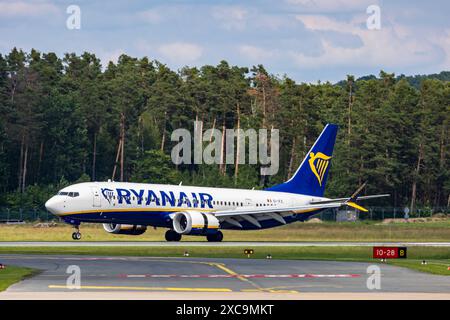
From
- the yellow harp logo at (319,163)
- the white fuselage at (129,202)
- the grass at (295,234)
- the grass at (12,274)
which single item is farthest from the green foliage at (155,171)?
the grass at (12,274)

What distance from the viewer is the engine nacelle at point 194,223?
6962 centimetres

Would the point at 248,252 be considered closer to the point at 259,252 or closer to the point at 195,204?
the point at 259,252

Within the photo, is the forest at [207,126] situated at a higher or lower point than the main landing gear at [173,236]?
higher

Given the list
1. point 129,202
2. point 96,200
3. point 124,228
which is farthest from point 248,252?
point 124,228

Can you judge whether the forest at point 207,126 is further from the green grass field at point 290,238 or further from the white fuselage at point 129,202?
the white fuselage at point 129,202

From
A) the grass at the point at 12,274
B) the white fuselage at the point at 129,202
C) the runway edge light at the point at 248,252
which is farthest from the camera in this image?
the white fuselage at the point at 129,202

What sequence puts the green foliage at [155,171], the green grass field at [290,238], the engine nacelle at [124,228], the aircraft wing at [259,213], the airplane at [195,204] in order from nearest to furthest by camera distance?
the green grass field at [290,238]
the airplane at [195,204]
the engine nacelle at [124,228]
the aircraft wing at [259,213]
the green foliage at [155,171]

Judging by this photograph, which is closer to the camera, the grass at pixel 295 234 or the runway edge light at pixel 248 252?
the runway edge light at pixel 248 252

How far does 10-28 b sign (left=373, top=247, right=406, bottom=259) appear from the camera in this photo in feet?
168

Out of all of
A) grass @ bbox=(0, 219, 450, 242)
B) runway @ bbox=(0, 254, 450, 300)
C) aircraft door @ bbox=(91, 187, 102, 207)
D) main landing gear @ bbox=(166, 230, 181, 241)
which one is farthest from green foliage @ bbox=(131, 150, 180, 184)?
runway @ bbox=(0, 254, 450, 300)

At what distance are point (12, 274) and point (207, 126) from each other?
376 ft

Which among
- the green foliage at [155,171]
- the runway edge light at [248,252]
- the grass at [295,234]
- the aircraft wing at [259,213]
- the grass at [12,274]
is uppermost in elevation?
the green foliage at [155,171]

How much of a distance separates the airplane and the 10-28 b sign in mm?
17334

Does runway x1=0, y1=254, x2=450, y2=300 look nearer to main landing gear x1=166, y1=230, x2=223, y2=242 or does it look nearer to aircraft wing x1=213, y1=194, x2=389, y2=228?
main landing gear x1=166, y1=230, x2=223, y2=242
